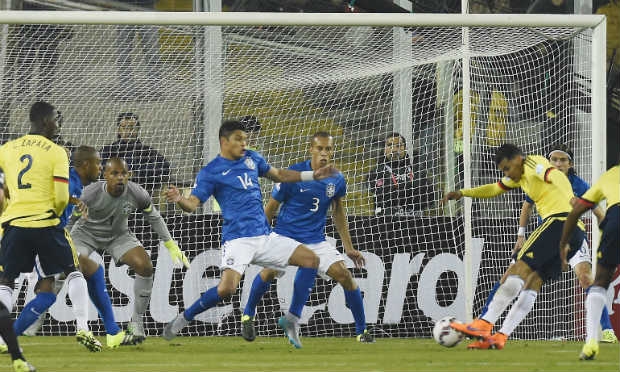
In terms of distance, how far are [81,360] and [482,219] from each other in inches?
198

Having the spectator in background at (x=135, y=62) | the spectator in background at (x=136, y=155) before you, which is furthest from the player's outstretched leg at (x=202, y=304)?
the spectator in background at (x=135, y=62)

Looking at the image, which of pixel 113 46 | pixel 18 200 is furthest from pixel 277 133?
pixel 18 200

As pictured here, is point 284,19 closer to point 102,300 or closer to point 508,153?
point 508,153

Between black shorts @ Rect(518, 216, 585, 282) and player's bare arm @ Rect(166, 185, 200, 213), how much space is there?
2735 millimetres

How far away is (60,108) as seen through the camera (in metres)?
13.1

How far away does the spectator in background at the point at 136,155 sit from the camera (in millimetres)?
12508

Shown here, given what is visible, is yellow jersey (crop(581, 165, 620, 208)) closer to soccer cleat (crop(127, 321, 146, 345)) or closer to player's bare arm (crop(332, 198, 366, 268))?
player's bare arm (crop(332, 198, 366, 268))

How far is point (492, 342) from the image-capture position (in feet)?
32.3

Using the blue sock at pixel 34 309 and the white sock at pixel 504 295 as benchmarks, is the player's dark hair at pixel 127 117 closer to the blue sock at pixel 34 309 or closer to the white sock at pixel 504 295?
the blue sock at pixel 34 309

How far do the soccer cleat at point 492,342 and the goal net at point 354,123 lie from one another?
2237mm

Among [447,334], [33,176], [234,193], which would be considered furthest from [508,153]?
[33,176]

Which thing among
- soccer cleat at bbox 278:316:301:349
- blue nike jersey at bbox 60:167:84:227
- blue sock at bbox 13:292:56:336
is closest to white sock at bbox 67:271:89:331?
blue sock at bbox 13:292:56:336

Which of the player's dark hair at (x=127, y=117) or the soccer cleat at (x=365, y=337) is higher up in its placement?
the player's dark hair at (x=127, y=117)

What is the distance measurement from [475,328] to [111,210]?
3499 millimetres
